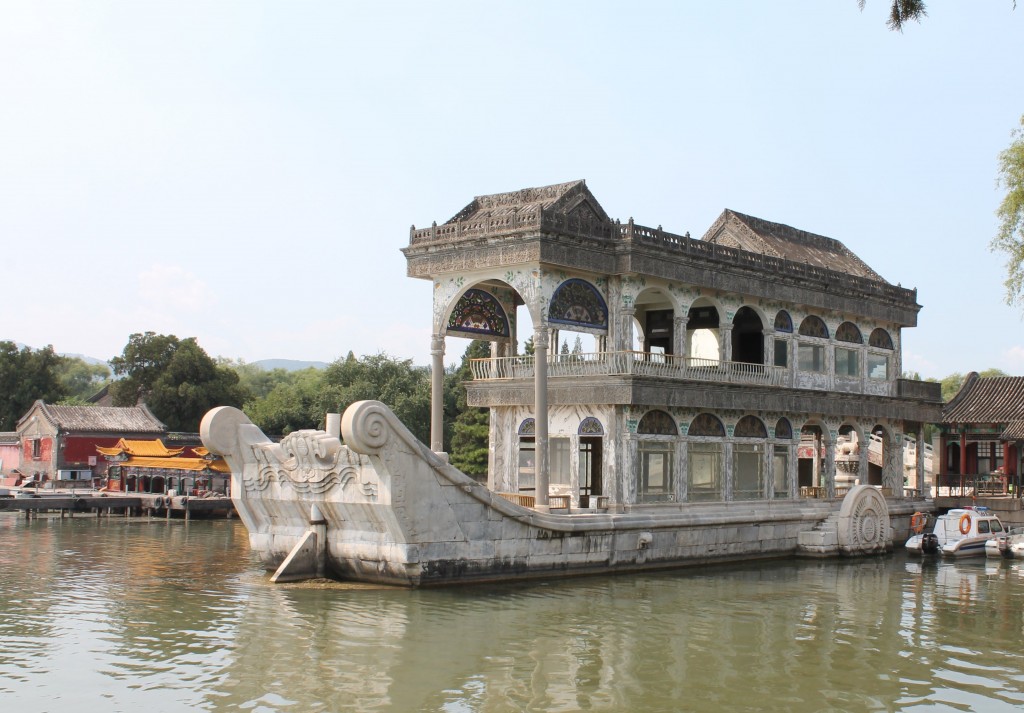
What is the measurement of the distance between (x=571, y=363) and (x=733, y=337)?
22.1 ft

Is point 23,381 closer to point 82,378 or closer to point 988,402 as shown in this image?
point 988,402

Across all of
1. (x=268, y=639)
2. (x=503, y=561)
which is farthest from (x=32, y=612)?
(x=503, y=561)

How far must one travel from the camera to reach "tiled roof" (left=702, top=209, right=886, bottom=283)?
101 ft

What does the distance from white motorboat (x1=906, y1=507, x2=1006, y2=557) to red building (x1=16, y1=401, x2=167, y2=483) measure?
35442 mm

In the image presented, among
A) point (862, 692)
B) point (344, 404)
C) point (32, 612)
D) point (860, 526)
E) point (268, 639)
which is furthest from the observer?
point (344, 404)

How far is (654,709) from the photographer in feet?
43.7

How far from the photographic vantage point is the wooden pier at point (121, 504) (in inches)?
1647

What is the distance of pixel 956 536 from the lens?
29703mm

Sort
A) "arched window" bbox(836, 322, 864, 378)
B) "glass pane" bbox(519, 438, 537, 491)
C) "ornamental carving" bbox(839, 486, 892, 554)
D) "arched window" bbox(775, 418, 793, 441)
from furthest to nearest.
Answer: "arched window" bbox(836, 322, 864, 378)
"arched window" bbox(775, 418, 793, 441)
"ornamental carving" bbox(839, 486, 892, 554)
"glass pane" bbox(519, 438, 537, 491)

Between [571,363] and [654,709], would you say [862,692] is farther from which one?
[571,363]

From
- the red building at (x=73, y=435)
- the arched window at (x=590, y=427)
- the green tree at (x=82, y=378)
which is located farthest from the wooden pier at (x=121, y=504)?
the green tree at (x=82, y=378)

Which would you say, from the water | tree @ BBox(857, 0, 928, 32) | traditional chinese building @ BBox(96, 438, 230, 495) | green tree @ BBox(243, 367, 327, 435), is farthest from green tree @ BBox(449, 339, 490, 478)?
tree @ BBox(857, 0, 928, 32)

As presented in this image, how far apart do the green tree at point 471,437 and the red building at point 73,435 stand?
44.9 feet

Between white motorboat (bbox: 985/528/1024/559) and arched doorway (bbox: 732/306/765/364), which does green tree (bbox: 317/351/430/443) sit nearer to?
arched doorway (bbox: 732/306/765/364)
